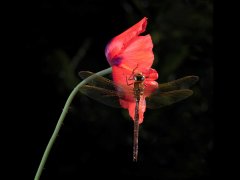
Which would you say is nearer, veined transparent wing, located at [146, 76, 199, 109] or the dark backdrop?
veined transparent wing, located at [146, 76, 199, 109]

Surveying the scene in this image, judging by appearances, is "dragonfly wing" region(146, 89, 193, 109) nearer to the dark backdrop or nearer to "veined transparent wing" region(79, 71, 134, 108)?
"veined transparent wing" region(79, 71, 134, 108)

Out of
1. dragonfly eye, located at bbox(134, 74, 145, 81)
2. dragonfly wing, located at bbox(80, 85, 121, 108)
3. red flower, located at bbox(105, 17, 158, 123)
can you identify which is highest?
red flower, located at bbox(105, 17, 158, 123)

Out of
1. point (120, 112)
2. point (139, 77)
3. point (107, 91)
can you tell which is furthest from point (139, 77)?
point (120, 112)

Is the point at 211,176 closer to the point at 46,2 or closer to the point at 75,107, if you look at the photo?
the point at 75,107

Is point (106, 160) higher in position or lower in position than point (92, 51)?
lower

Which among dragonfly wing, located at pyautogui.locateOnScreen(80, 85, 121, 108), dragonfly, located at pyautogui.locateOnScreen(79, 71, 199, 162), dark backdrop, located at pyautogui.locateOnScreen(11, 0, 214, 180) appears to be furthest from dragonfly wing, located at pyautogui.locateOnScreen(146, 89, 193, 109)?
dark backdrop, located at pyautogui.locateOnScreen(11, 0, 214, 180)

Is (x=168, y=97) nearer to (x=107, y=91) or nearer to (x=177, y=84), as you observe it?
(x=177, y=84)

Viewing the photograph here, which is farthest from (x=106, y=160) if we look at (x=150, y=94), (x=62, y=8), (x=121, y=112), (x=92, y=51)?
(x=150, y=94)

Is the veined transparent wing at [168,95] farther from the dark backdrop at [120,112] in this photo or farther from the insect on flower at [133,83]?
the dark backdrop at [120,112]
